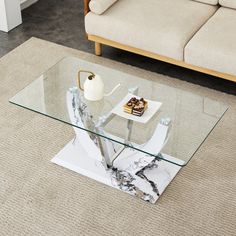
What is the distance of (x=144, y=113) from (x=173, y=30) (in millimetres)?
1020

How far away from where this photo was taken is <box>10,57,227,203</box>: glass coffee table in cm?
268

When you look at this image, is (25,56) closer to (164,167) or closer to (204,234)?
(164,167)

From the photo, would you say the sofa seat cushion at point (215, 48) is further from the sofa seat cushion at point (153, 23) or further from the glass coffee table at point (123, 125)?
the glass coffee table at point (123, 125)

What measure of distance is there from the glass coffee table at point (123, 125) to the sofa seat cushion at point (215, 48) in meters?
0.58

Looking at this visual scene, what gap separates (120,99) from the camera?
9.62ft

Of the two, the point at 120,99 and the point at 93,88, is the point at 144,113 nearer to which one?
the point at 120,99

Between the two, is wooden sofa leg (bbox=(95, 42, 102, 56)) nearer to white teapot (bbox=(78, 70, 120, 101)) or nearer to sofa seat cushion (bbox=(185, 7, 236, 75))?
sofa seat cushion (bbox=(185, 7, 236, 75))

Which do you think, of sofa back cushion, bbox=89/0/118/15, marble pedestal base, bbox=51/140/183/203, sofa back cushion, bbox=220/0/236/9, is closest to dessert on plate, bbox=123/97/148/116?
marble pedestal base, bbox=51/140/183/203

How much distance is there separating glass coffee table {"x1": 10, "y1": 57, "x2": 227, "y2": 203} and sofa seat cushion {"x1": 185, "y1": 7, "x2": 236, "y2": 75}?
0.58 metres

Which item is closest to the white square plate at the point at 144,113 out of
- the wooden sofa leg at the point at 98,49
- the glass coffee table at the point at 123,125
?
the glass coffee table at the point at 123,125

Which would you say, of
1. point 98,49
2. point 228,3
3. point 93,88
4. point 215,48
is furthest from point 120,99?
point 228,3

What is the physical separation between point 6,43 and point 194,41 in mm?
1583

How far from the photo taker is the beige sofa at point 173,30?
3.51 metres

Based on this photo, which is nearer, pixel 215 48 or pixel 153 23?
pixel 215 48
